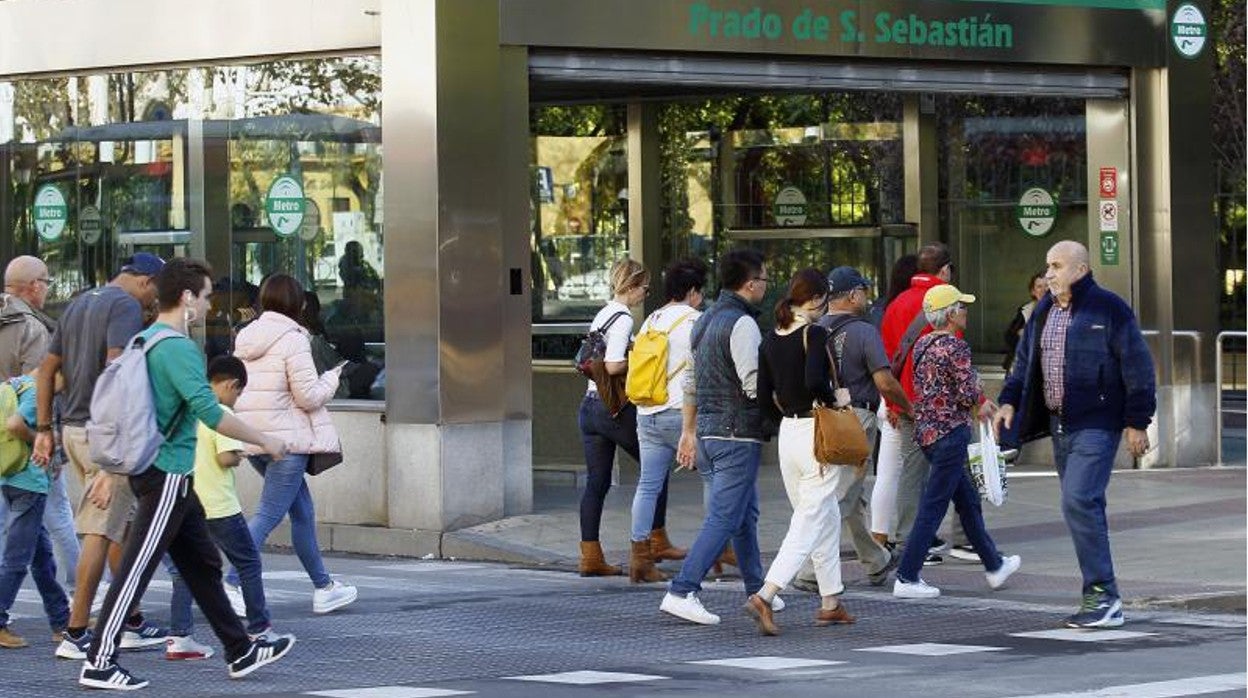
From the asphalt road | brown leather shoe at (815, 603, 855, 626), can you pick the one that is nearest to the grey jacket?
the asphalt road

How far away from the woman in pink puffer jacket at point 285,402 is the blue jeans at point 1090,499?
3653 millimetres

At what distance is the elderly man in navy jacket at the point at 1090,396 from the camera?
1187cm

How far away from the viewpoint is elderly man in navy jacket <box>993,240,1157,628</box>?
11.9 meters

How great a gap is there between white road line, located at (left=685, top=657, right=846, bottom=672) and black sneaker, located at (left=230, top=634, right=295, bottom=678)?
5.92 ft

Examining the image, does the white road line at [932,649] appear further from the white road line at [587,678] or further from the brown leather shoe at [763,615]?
the white road line at [587,678]

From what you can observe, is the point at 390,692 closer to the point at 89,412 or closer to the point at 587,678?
the point at 587,678

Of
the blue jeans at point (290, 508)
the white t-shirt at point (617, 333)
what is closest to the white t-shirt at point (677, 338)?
the white t-shirt at point (617, 333)

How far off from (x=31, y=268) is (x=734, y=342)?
3.40 m

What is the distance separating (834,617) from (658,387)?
75.2 inches

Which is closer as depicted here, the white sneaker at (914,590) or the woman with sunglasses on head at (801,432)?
the woman with sunglasses on head at (801,432)

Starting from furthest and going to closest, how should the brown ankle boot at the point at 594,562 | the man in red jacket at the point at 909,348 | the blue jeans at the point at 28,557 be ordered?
the brown ankle boot at the point at 594,562
the man in red jacket at the point at 909,348
the blue jeans at the point at 28,557

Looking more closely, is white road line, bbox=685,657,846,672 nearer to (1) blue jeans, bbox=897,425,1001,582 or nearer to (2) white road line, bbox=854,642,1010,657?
(2) white road line, bbox=854,642,1010,657

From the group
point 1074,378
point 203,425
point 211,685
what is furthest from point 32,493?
point 1074,378

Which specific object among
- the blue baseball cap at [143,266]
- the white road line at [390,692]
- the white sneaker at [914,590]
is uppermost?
the blue baseball cap at [143,266]
